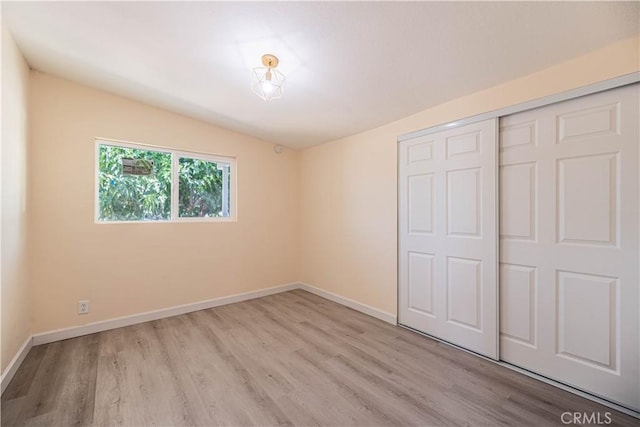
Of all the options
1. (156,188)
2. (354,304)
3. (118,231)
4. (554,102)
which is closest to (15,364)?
(118,231)

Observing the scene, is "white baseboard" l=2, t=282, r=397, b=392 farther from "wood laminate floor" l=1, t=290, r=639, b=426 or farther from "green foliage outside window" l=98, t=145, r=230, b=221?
"green foliage outside window" l=98, t=145, r=230, b=221

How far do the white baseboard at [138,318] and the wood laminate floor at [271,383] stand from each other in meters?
0.09

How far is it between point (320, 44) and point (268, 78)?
467 millimetres

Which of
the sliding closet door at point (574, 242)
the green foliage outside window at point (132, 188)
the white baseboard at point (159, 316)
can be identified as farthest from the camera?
the green foliage outside window at point (132, 188)

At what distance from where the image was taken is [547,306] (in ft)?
6.44

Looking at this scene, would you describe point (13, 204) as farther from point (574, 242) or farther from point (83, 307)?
point (574, 242)

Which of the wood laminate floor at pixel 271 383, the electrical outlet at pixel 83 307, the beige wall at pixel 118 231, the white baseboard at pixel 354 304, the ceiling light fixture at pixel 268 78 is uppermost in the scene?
the ceiling light fixture at pixel 268 78

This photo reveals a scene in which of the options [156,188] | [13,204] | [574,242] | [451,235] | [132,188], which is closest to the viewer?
[574,242]

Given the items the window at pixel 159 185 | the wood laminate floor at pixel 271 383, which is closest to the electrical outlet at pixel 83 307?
the wood laminate floor at pixel 271 383

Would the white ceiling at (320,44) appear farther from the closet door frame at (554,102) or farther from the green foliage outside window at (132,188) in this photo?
the green foliage outside window at (132,188)

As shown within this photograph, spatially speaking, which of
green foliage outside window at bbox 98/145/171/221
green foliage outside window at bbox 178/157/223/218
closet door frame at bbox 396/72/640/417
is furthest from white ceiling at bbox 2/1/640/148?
green foliage outside window at bbox 178/157/223/218

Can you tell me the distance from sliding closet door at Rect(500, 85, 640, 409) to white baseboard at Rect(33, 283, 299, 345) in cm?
301

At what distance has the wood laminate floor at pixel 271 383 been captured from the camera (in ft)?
5.36

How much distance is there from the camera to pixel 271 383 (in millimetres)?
1952
